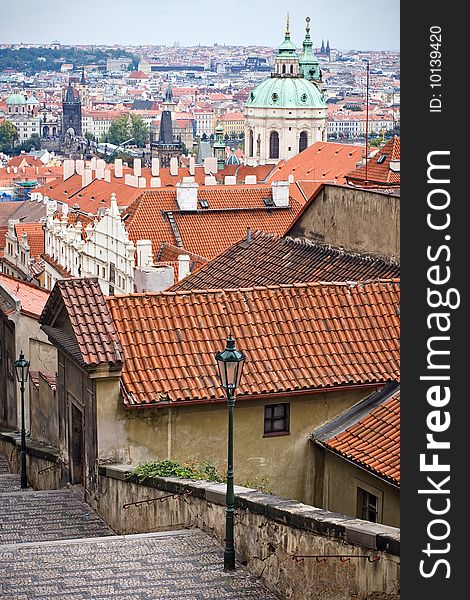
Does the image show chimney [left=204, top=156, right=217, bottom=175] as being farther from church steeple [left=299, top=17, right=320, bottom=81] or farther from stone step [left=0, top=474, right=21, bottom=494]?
stone step [left=0, top=474, right=21, bottom=494]

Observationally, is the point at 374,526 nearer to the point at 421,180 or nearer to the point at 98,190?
the point at 421,180

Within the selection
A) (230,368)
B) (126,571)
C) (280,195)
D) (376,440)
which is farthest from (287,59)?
(126,571)

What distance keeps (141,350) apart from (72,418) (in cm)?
151

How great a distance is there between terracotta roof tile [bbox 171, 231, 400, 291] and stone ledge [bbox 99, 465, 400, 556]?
21.4 feet

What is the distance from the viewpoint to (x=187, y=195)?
3888 cm

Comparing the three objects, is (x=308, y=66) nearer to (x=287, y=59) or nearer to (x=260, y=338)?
(x=287, y=59)

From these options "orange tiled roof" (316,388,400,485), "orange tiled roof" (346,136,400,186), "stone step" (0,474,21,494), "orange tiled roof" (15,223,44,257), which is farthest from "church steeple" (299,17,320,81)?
"orange tiled roof" (316,388,400,485)

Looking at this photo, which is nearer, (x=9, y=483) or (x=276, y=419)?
(x=276, y=419)

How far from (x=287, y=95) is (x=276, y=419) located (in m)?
111

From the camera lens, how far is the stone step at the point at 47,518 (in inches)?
502

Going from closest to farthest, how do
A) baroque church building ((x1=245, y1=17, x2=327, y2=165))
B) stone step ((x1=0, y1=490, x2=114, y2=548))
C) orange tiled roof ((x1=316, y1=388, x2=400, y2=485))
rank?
orange tiled roof ((x1=316, y1=388, x2=400, y2=485)), stone step ((x1=0, y1=490, x2=114, y2=548)), baroque church building ((x1=245, y1=17, x2=327, y2=165))

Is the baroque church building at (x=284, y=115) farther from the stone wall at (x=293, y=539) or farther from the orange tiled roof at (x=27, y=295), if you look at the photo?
the stone wall at (x=293, y=539)

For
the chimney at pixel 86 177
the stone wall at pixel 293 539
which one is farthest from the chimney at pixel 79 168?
the stone wall at pixel 293 539

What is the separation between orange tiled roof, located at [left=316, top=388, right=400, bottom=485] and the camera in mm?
12500
